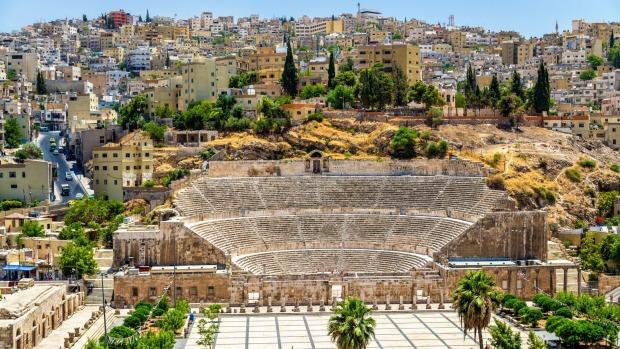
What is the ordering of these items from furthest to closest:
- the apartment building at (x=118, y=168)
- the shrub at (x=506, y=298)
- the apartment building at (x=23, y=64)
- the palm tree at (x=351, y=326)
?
the apartment building at (x=23, y=64)
the apartment building at (x=118, y=168)
the shrub at (x=506, y=298)
the palm tree at (x=351, y=326)

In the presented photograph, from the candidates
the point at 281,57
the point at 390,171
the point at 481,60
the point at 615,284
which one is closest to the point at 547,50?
the point at 481,60

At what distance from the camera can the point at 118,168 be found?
71812 mm

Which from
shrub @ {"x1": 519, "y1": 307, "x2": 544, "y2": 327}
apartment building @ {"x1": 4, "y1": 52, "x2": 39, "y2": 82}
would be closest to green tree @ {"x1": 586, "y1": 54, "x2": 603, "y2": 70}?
apartment building @ {"x1": 4, "y1": 52, "x2": 39, "y2": 82}

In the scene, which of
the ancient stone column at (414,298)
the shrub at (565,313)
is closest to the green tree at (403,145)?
the ancient stone column at (414,298)

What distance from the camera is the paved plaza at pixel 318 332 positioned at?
151 feet

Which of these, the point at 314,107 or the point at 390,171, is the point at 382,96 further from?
the point at 390,171

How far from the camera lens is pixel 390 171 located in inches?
2783

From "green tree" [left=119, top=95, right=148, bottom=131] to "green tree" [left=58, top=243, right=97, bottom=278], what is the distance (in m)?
27.4

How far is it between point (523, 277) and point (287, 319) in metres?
15.5

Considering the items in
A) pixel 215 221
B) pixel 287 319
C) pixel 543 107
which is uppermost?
pixel 543 107

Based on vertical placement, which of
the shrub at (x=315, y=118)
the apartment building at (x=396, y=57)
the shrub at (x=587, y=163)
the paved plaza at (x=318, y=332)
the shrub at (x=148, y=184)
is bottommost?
the paved plaza at (x=318, y=332)

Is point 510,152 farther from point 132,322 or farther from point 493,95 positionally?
point 132,322

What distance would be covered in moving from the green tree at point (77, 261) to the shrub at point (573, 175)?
121 ft

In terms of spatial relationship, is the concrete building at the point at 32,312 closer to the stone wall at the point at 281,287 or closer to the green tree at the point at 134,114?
the stone wall at the point at 281,287
